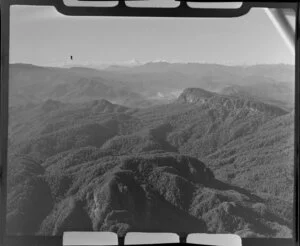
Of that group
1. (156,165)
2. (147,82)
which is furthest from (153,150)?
(147,82)

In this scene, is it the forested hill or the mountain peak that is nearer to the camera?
the forested hill

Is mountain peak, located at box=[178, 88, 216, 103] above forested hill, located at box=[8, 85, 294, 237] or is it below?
above

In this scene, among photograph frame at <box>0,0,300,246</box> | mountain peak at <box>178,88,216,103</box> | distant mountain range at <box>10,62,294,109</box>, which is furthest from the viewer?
mountain peak at <box>178,88,216,103</box>

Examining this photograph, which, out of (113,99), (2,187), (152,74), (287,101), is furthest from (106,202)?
(287,101)

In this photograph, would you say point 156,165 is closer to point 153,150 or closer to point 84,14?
point 153,150

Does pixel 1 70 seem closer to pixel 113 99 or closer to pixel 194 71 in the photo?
pixel 113 99

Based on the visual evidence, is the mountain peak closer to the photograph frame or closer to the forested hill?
the forested hill

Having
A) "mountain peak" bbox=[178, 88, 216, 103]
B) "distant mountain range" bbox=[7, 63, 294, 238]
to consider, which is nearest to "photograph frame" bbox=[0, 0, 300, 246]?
"distant mountain range" bbox=[7, 63, 294, 238]

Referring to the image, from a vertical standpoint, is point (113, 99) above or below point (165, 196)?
above

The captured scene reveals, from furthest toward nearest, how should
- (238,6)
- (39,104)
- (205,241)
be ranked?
(39,104) < (238,6) < (205,241)
